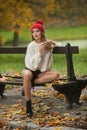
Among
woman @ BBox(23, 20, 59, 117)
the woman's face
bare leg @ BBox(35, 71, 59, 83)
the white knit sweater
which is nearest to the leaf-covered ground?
woman @ BBox(23, 20, 59, 117)

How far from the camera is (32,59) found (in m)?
7.94

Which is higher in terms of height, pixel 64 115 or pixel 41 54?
pixel 41 54

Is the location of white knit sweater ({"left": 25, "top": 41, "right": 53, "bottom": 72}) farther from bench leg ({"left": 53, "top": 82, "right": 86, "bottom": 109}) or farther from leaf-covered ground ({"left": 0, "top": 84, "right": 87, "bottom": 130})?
leaf-covered ground ({"left": 0, "top": 84, "right": 87, "bottom": 130})

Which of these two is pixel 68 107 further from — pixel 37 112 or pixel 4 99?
pixel 4 99

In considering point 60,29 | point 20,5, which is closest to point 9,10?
point 20,5

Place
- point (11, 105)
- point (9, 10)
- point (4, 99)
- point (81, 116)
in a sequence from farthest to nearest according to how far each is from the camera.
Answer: point (9, 10) → point (4, 99) → point (11, 105) → point (81, 116)

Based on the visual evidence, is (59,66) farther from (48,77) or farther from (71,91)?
(48,77)

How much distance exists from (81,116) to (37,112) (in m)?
0.85

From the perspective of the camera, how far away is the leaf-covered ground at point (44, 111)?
730cm

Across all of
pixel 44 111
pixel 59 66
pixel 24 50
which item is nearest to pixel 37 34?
pixel 24 50

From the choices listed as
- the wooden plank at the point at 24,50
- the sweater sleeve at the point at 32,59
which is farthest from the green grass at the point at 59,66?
the sweater sleeve at the point at 32,59

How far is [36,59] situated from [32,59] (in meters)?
0.07

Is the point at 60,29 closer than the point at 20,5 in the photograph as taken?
No

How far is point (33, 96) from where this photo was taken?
9.48 meters
